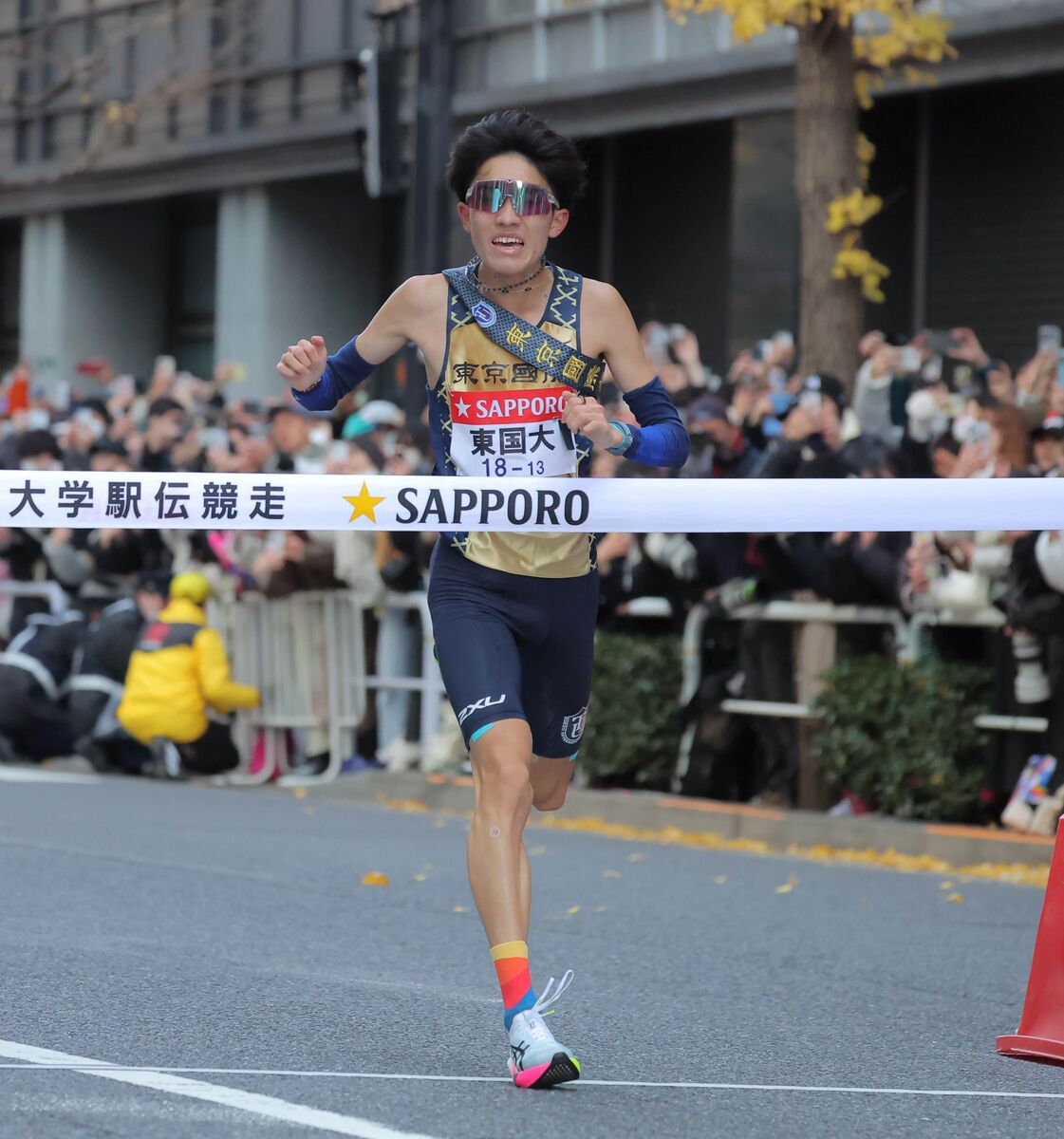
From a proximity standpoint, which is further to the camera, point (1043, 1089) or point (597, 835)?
point (597, 835)

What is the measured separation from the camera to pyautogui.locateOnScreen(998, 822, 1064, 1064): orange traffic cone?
6207 mm

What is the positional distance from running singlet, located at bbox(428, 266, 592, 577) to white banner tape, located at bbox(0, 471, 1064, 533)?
1.20ft

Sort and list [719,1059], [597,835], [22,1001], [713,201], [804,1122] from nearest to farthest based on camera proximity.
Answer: [804,1122] → [719,1059] → [22,1001] → [597,835] → [713,201]

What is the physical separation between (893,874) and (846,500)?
4.97m

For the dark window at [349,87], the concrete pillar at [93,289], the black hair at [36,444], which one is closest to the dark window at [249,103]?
the dark window at [349,87]

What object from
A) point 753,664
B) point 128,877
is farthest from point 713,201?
point 128,877

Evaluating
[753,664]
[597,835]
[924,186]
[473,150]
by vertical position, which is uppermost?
[924,186]

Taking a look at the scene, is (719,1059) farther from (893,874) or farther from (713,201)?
(713,201)

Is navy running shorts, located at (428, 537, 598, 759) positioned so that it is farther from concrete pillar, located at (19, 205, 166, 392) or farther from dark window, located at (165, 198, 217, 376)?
concrete pillar, located at (19, 205, 166, 392)

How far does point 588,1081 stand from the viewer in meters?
5.66

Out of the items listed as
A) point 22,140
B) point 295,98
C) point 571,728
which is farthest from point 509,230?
point 22,140

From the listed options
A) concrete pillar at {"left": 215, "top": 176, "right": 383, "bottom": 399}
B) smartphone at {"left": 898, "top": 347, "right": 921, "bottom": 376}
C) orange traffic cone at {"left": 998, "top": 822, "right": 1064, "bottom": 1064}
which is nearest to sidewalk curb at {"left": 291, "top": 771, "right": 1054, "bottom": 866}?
smartphone at {"left": 898, "top": 347, "right": 921, "bottom": 376}

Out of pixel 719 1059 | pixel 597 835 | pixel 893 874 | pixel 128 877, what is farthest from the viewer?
pixel 597 835

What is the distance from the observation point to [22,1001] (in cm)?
653
